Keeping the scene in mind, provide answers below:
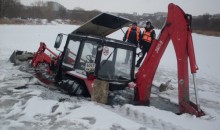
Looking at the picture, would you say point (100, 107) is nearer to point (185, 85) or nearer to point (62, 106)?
point (62, 106)

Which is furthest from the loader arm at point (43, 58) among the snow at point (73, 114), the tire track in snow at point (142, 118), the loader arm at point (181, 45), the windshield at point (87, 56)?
the loader arm at point (181, 45)

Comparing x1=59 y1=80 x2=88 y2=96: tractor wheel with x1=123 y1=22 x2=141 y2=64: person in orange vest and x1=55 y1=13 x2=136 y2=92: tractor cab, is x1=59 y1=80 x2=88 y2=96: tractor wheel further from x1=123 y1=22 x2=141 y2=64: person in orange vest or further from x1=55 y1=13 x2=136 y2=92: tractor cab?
x1=123 y1=22 x2=141 y2=64: person in orange vest

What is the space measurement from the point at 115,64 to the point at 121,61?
0.16 metres

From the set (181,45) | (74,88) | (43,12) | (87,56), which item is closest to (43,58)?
(87,56)

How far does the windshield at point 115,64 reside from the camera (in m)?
6.00

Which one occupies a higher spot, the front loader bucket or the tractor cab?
the tractor cab

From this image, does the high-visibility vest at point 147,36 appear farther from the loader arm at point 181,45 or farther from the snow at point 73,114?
the loader arm at point 181,45

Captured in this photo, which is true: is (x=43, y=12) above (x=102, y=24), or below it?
above

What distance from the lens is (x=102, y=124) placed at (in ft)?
15.1

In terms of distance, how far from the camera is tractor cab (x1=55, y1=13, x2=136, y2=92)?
19.4 feet

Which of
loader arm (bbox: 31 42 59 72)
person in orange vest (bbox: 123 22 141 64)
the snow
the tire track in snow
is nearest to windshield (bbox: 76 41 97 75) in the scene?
the snow

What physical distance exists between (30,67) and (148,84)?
14.4ft

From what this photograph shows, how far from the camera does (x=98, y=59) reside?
232 inches

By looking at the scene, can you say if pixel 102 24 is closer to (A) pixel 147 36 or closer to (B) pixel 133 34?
(B) pixel 133 34
